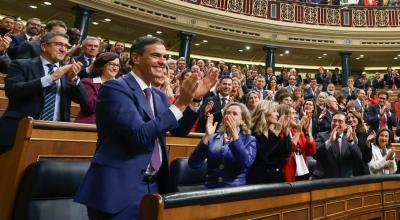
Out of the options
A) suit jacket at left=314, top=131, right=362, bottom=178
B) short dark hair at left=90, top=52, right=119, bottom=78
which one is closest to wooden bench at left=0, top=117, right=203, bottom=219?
short dark hair at left=90, top=52, right=119, bottom=78

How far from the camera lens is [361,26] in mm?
10656

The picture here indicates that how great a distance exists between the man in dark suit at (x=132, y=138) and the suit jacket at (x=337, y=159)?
167 centimetres

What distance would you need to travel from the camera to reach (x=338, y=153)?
8.21 ft

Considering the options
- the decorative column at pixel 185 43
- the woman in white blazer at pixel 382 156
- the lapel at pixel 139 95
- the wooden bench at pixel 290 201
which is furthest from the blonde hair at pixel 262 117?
the decorative column at pixel 185 43

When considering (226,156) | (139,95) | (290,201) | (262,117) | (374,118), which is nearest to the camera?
(139,95)

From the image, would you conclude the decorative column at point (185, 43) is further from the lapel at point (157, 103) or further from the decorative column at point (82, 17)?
the lapel at point (157, 103)

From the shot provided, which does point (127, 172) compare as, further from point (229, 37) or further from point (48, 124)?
point (229, 37)

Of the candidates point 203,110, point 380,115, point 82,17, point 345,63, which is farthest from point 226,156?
point 345,63

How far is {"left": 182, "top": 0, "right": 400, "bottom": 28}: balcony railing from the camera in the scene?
33.3ft

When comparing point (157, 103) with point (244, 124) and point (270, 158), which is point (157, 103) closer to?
point (244, 124)

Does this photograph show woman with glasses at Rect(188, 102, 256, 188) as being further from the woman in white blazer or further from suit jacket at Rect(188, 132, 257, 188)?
the woman in white blazer

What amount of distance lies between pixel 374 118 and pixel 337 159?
293 cm

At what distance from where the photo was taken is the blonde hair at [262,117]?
203cm

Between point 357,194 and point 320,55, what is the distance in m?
9.83
